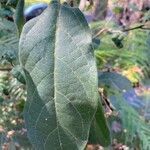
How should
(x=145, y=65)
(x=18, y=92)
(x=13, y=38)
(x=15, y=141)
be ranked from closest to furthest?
(x=13, y=38) → (x=18, y=92) → (x=15, y=141) → (x=145, y=65)

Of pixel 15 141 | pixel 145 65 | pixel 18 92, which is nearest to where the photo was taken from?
pixel 18 92

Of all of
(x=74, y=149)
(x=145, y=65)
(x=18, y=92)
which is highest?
(x=74, y=149)

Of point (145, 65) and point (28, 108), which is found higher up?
point (28, 108)

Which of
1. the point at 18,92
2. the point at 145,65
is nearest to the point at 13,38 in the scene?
the point at 18,92

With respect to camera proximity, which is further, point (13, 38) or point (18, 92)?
point (18, 92)

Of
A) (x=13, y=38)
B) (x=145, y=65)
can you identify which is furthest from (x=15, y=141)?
(x=145, y=65)

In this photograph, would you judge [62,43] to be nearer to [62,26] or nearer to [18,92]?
[62,26]
